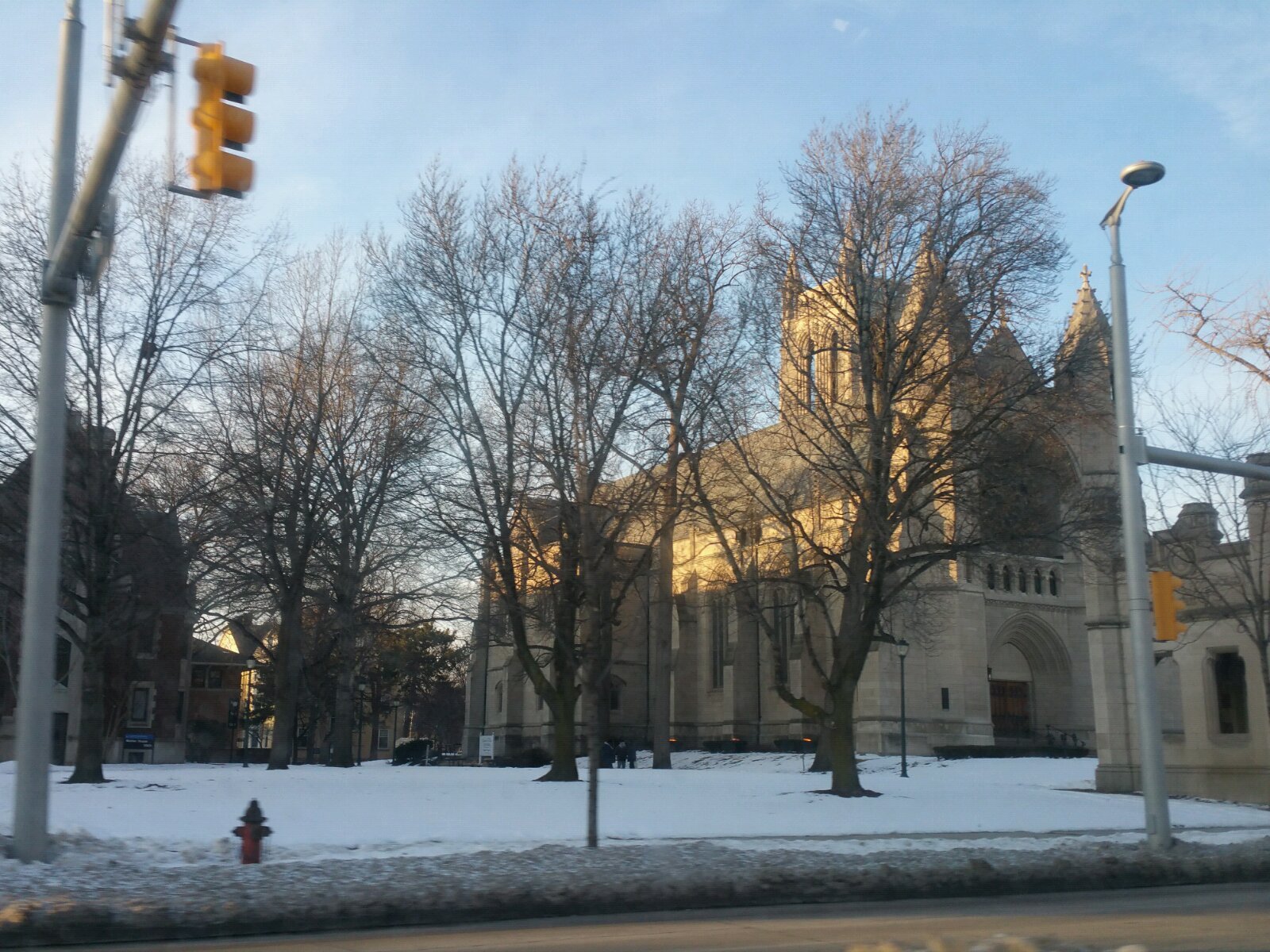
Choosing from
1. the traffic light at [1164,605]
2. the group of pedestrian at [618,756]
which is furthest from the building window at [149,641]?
the traffic light at [1164,605]

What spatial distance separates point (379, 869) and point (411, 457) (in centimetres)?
1661

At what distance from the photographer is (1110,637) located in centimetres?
2962

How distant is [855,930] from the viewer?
9.52 meters

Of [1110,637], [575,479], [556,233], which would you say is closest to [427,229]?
[556,233]

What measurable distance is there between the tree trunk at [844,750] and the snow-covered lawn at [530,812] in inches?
21.2

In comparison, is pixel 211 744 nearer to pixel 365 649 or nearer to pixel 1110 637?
pixel 365 649

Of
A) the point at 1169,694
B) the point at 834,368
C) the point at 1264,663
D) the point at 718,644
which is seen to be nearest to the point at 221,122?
the point at 834,368

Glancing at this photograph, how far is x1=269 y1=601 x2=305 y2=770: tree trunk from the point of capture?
31188 mm

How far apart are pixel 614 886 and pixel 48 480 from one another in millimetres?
7004

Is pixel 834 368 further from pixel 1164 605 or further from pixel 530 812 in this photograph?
pixel 530 812

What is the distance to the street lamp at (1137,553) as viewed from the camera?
14.6m

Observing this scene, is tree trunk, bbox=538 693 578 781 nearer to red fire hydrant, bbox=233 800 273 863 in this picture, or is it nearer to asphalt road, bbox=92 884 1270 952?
red fire hydrant, bbox=233 800 273 863

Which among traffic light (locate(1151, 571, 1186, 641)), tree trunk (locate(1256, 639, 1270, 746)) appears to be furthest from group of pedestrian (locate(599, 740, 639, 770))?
traffic light (locate(1151, 571, 1186, 641))

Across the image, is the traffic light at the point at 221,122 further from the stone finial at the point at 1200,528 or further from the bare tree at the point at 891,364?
the stone finial at the point at 1200,528
